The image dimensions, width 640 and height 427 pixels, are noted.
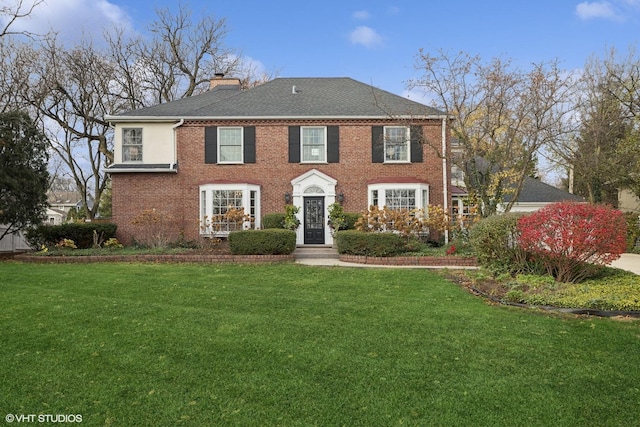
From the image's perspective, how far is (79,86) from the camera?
83.3ft

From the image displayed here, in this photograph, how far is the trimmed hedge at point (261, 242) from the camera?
13.3m

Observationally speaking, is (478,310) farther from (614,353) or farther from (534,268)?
(534,268)

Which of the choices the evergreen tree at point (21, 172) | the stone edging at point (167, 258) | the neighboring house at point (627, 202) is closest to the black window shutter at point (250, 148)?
the stone edging at point (167, 258)

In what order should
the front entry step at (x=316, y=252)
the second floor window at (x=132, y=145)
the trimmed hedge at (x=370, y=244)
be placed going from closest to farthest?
the trimmed hedge at (x=370, y=244) < the front entry step at (x=316, y=252) < the second floor window at (x=132, y=145)

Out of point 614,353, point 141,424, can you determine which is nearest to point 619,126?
point 614,353

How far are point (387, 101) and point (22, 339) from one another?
1527 centimetres

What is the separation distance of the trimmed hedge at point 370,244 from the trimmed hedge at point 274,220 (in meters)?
3.26

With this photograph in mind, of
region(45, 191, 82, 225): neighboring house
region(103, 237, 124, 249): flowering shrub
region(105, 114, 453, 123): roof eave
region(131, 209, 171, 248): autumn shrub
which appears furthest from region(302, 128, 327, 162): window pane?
region(45, 191, 82, 225): neighboring house

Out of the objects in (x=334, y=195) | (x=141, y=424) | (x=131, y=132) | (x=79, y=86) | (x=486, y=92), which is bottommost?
(x=141, y=424)

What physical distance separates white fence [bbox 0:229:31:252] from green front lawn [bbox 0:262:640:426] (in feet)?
36.7

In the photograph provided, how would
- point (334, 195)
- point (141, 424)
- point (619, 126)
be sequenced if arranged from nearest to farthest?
point (141, 424), point (334, 195), point (619, 126)

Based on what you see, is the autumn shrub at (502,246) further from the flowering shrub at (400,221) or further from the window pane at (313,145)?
the window pane at (313,145)

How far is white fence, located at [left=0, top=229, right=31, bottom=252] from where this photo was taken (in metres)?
17.0

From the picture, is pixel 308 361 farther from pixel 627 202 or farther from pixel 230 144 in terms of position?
pixel 627 202
